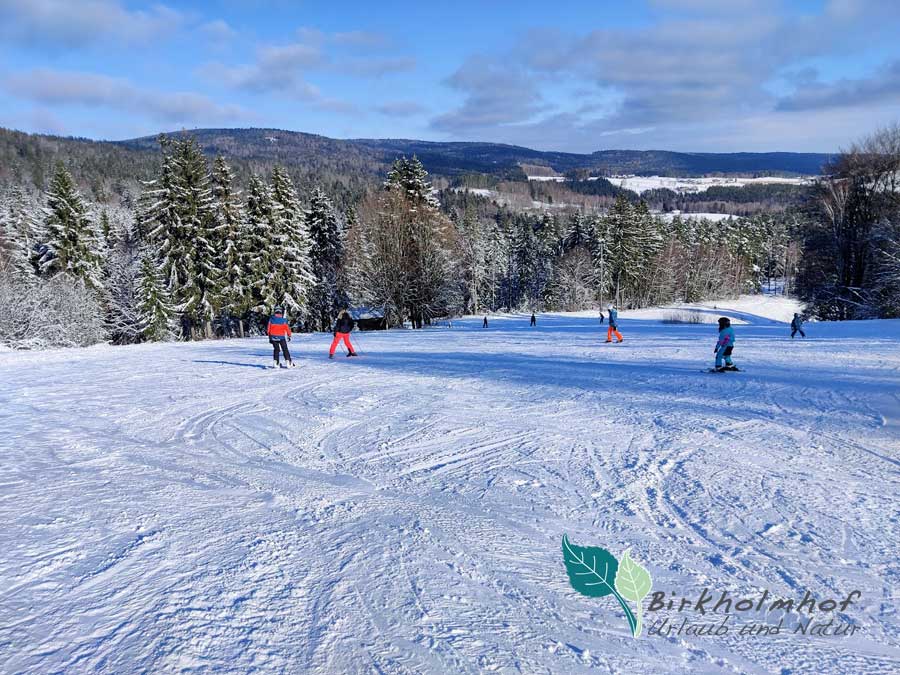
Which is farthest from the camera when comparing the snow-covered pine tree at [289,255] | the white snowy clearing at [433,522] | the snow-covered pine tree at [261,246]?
the snow-covered pine tree at [289,255]

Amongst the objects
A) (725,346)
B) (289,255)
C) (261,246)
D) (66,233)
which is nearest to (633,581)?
(725,346)

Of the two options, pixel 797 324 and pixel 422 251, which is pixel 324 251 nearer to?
pixel 422 251

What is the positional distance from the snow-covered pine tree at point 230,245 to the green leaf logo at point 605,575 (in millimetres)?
31756

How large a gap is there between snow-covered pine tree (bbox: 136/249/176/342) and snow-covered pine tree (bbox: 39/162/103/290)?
4.66 meters

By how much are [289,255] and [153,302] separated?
29.3ft

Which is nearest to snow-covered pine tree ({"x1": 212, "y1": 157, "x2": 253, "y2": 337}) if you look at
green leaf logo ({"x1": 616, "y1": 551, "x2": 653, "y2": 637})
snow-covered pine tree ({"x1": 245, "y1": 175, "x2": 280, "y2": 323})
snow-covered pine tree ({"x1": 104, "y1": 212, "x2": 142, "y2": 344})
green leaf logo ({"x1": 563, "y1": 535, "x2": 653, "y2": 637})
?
snow-covered pine tree ({"x1": 245, "y1": 175, "x2": 280, "y2": 323})

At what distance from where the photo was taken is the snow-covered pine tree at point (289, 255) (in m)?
33.6

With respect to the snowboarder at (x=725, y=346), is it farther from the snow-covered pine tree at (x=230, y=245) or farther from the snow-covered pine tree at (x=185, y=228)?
the snow-covered pine tree at (x=185, y=228)

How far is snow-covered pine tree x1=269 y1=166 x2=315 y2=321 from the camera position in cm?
3359

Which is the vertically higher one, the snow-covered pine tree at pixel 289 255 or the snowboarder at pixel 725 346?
the snow-covered pine tree at pixel 289 255

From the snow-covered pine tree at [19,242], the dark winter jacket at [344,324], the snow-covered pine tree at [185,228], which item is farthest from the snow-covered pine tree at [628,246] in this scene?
the snow-covered pine tree at [19,242]

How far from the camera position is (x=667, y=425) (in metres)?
7.82

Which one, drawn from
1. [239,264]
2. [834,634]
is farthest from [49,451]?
[239,264]

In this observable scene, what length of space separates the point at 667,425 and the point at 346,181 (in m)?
165
